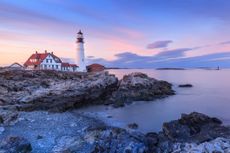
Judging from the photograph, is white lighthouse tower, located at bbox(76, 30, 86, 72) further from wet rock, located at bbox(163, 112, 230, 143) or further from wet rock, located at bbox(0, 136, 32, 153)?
wet rock, located at bbox(0, 136, 32, 153)

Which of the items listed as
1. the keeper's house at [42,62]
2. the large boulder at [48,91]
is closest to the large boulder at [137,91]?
the large boulder at [48,91]

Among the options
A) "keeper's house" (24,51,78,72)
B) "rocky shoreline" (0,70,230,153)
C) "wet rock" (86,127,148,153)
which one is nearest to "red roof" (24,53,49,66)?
"keeper's house" (24,51,78,72)

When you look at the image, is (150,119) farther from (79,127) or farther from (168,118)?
(79,127)

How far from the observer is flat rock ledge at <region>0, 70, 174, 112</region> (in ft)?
80.1

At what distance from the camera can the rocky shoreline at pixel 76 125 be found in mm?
12500

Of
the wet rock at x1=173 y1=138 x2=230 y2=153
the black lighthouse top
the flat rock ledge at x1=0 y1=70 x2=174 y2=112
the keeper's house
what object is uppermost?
the black lighthouse top

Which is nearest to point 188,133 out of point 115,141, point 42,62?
point 115,141

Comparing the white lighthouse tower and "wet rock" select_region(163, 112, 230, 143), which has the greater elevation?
the white lighthouse tower

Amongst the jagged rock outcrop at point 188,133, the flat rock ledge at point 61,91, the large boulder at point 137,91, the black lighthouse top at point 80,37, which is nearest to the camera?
the jagged rock outcrop at point 188,133

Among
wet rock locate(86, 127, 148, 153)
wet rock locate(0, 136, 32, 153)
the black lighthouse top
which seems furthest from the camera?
the black lighthouse top

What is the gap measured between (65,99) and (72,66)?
2428cm

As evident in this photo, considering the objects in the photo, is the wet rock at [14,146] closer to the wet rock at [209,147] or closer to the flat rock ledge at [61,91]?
the wet rock at [209,147]

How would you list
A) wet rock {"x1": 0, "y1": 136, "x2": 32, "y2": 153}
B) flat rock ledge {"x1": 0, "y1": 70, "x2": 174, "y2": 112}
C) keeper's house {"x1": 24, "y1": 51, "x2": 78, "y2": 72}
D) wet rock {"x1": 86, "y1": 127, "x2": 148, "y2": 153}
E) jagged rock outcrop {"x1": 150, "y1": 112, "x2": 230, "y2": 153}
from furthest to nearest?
keeper's house {"x1": 24, "y1": 51, "x2": 78, "y2": 72} < flat rock ledge {"x1": 0, "y1": 70, "x2": 174, "y2": 112} < jagged rock outcrop {"x1": 150, "y1": 112, "x2": 230, "y2": 153} < wet rock {"x1": 86, "y1": 127, "x2": 148, "y2": 153} < wet rock {"x1": 0, "y1": 136, "x2": 32, "y2": 153}

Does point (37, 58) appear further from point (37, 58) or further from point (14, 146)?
point (14, 146)
